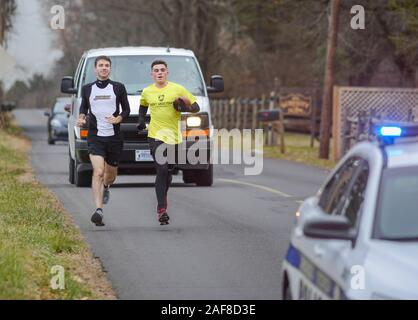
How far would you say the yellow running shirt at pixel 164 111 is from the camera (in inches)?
602

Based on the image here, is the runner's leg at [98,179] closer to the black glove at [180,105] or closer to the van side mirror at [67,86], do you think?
the black glove at [180,105]

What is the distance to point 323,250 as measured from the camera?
7.23 meters

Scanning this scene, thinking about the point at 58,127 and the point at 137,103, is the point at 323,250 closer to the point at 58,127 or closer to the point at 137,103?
the point at 137,103

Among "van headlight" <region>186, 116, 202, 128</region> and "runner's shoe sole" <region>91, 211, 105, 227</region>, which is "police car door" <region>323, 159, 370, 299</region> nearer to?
"runner's shoe sole" <region>91, 211, 105, 227</region>

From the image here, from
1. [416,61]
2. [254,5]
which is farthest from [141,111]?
[254,5]

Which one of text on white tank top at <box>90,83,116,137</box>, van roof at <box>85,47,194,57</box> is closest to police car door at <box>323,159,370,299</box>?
text on white tank top at <box>90,83,116,137</box>

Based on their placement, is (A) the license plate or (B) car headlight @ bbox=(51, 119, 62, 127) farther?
(B) car headlight @ bbox=(51, 119, 62, 127)

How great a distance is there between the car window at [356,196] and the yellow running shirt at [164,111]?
25.7 feet

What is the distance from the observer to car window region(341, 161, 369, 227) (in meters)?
7.27

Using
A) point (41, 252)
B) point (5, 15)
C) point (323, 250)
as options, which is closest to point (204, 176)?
point (41, 252)

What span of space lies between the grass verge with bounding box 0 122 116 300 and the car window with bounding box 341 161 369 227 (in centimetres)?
280

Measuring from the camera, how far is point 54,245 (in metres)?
12.8

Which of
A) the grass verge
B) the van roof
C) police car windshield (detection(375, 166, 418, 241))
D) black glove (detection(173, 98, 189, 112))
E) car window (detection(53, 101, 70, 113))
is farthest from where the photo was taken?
car window (detection(53, 101, 70, 113))

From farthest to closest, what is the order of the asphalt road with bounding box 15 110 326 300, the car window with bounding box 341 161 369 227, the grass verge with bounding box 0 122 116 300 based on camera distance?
the asphalt road with bounding box 15 110 326 300, the grass verge with bounding box 0 122 116 300, the car window with bounding box 341 161 369 227
